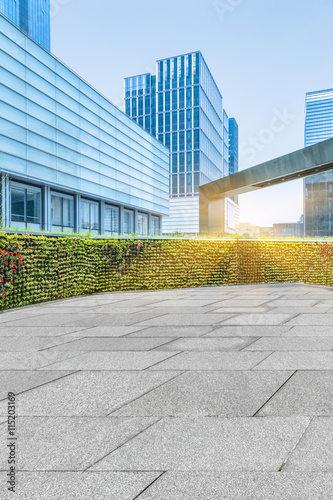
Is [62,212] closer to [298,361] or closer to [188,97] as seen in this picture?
[298,361]

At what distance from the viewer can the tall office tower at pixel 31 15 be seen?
82.7m

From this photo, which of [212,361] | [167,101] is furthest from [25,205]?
[167,101]

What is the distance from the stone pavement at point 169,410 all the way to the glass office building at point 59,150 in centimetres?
1666

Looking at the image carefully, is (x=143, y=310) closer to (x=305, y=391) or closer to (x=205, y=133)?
(x=305, y=391)

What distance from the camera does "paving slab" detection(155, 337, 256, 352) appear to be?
577 cm

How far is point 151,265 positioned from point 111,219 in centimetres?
3016

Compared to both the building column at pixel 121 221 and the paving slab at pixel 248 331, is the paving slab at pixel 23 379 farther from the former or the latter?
the building column at pixel 121 221

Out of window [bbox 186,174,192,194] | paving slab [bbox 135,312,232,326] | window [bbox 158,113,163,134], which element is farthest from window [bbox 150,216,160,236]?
paving slab [bbox 135,312,232,326]

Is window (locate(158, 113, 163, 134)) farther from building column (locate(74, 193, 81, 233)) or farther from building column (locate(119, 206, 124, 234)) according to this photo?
building column (locate(74, 193, 81, 233))

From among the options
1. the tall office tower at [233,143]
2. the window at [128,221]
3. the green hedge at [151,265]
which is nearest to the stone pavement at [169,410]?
the green hedge at [151,265]

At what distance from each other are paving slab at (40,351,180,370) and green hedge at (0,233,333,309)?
15.5ft

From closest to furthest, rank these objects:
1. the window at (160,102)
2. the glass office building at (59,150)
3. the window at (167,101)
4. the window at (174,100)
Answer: the glass office building at (59,150)
the window at (174,100)
the window at (167,101)
the window at (160,102)

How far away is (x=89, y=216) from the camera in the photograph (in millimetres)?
38531

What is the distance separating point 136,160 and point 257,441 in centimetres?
4891
